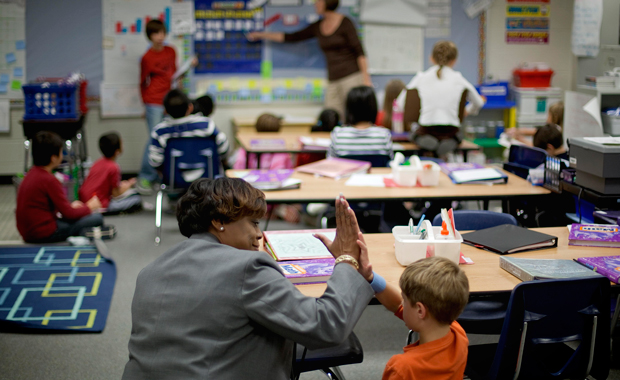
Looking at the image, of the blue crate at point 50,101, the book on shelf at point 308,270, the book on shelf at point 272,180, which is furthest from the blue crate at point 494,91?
the book on shelf at point 308,270

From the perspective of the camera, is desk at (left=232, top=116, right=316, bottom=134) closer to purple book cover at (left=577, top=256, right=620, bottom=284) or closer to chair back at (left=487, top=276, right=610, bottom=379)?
purple book cover at (left=577, top=256, right=620, bottom=284)

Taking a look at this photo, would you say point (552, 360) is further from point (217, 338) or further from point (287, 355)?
point (217, 338)

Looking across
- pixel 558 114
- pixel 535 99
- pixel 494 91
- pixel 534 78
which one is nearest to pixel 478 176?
pixel 558 114

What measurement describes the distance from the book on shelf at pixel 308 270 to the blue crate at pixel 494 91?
18.2 feet

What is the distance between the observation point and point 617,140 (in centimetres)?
282

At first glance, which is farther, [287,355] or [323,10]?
[323,10]

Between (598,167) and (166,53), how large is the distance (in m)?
5.04

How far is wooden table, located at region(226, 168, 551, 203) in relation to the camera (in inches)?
129

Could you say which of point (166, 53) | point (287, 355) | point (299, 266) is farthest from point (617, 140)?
point (166, 53)

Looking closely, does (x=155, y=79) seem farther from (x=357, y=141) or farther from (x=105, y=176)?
(x=357, y=141)

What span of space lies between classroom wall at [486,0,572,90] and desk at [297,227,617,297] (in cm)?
537

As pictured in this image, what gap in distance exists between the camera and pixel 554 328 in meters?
1.87

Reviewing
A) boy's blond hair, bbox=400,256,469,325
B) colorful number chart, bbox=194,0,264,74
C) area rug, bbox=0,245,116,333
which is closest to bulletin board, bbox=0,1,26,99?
colorful number chart, bbox=194,0,264,74

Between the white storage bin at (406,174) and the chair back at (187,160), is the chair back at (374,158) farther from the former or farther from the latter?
the chair back at (187,160)
